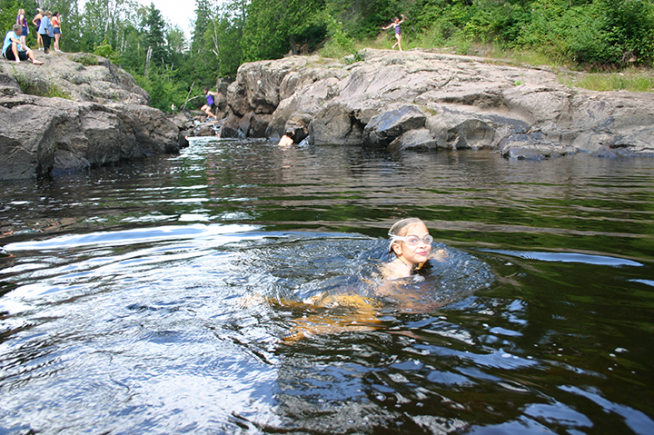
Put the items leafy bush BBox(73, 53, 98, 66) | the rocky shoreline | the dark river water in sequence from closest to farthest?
1. the dark river water
2. the rocky shoreline
3. leafy bush BBox(73, 53, 98, 66)

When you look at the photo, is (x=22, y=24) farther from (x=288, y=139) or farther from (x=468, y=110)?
(x=468, y=110)

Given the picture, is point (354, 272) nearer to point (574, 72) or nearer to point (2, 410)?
point (2, 410)

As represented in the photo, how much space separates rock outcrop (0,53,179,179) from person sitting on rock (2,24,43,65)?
49 centimetres

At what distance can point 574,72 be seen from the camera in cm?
1973

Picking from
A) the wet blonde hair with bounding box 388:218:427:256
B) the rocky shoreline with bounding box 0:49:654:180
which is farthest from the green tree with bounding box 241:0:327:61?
the wet blonde hair with bounding box 388:218:427:256

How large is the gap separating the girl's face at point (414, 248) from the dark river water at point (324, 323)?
20 centimetres

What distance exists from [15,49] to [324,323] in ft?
63.6

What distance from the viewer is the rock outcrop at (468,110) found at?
46.7ft

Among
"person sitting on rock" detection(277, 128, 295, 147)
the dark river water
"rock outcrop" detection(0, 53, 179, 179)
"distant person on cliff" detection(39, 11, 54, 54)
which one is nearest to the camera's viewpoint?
the dark river water

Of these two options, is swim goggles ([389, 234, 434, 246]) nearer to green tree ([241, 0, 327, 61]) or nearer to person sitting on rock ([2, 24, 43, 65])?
person sitting on rock ([2, 24, 43, 65])

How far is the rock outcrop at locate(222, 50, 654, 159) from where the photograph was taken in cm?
1423

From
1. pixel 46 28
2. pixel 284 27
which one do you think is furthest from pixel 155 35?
pixel 46 28

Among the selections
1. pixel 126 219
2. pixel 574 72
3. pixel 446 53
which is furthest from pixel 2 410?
pixel 446 53

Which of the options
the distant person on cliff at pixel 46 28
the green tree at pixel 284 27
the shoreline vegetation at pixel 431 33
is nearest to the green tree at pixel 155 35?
the shoreline vegetation at pixel 431 33
